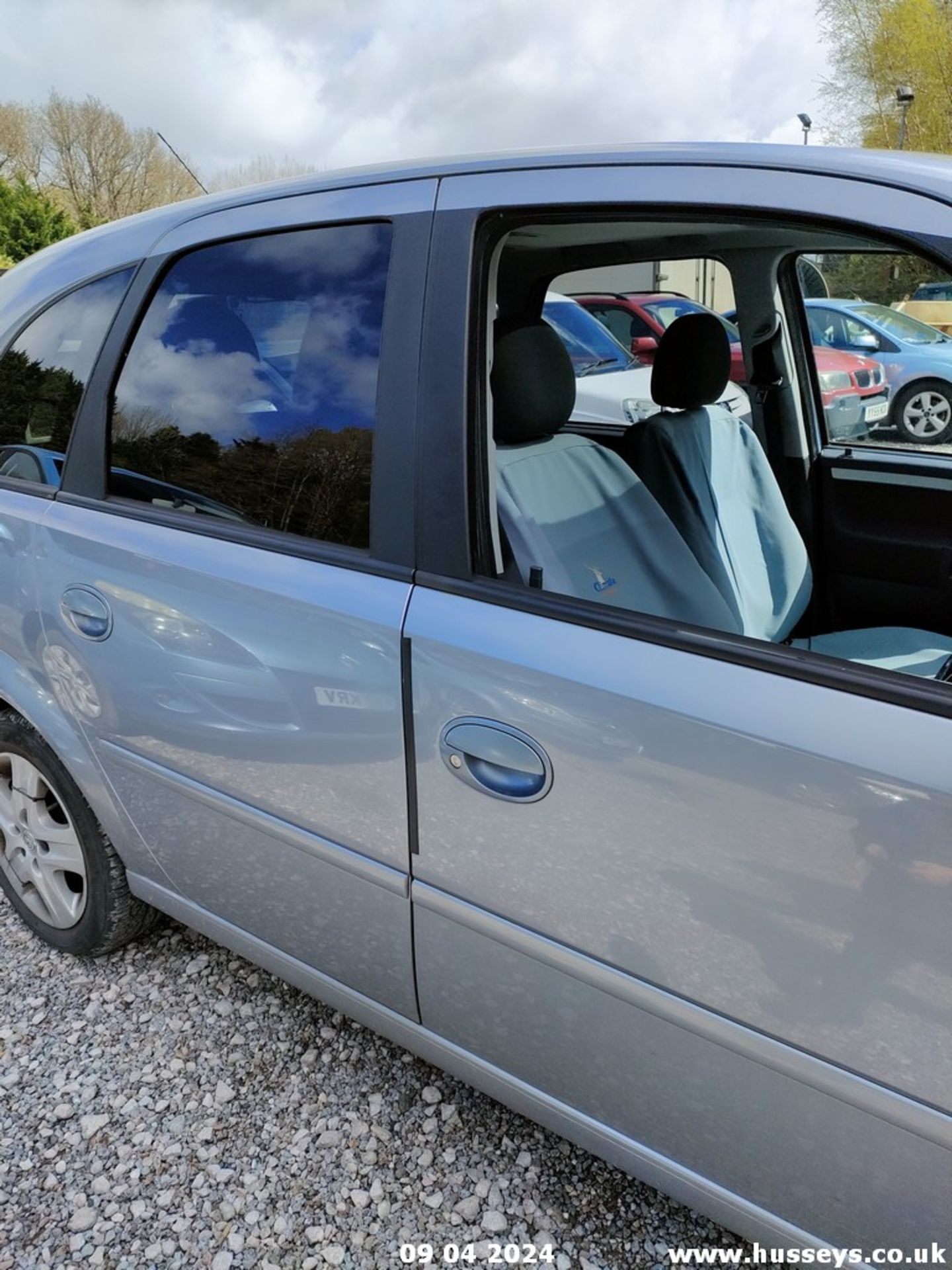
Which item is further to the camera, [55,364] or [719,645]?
[55,364]

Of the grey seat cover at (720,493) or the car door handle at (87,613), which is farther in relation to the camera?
the grey seat cover at (720,493)

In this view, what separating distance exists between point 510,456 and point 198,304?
2.15 feet

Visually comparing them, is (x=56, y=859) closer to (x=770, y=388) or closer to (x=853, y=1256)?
(x=853, y=1256)

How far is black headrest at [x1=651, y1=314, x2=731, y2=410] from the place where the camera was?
2389mm

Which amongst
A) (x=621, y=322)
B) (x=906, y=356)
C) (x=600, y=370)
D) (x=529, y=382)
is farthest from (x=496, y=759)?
(x=621, y=322)

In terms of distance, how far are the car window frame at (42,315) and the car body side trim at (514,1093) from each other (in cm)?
87

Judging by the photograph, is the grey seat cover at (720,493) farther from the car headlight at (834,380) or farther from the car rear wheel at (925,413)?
the car headlight at (834,380)

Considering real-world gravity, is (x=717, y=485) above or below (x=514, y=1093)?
above

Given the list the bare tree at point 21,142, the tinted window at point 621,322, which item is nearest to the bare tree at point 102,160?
the bare tree at point 21,142

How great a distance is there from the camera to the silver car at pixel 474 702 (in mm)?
1078

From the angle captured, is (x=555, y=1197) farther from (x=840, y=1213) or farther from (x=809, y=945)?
(x=809, y=945)

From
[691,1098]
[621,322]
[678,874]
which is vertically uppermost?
[621,322]

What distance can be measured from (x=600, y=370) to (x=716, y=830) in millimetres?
5379

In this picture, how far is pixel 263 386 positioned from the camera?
1.65 m
